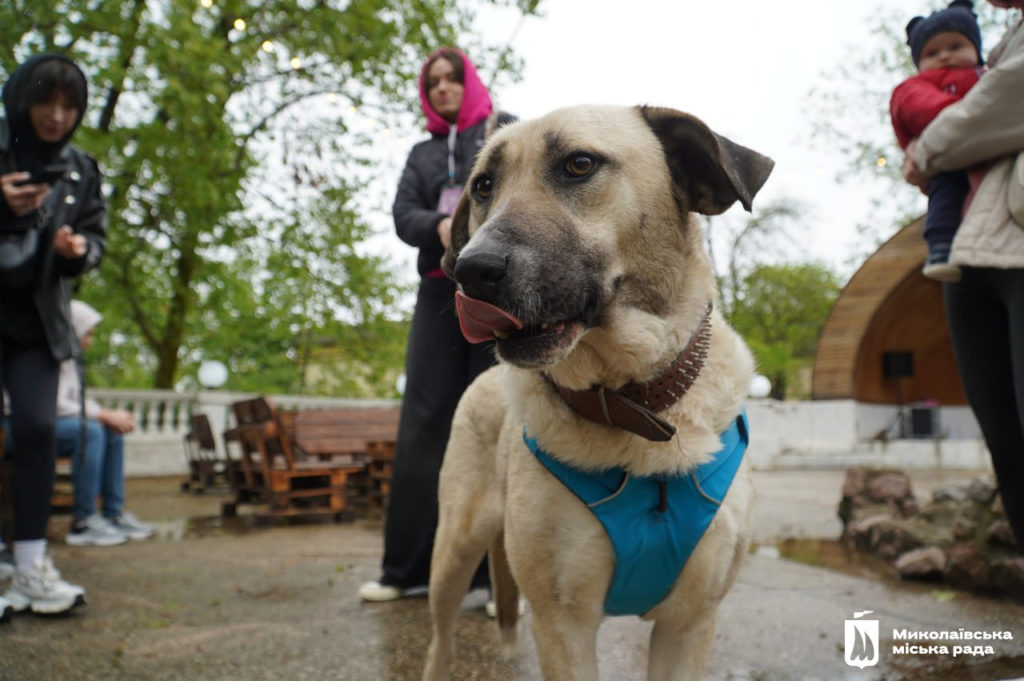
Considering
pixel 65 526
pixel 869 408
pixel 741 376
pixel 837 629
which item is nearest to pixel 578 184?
pixel 741 376

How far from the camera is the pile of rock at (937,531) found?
13.1 feet

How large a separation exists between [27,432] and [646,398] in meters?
3.01

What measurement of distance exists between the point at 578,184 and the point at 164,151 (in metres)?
10.5

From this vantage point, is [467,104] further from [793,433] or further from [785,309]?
[785,309]

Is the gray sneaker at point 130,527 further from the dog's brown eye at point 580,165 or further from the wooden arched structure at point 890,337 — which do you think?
the wooden arched structure at point 890,337

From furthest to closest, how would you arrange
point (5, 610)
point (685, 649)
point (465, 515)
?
point (5, 610) → point (465, 515) → point (685, 649)

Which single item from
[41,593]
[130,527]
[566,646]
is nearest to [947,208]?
[566,646]

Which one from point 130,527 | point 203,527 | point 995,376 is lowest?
point 203,527

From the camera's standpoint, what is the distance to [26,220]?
345cm

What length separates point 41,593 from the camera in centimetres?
336

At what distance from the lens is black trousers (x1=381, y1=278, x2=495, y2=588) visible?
373 cm

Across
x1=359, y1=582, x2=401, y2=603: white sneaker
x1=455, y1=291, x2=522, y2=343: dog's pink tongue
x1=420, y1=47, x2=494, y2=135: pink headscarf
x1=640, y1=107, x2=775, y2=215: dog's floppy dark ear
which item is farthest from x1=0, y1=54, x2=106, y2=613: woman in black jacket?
x1=640, y1=107, x2=775, y2=215: dog's floppy dark ear

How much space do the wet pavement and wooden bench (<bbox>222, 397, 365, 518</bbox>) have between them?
70.4 inches

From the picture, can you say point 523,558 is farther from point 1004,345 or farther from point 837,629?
point 837,629
